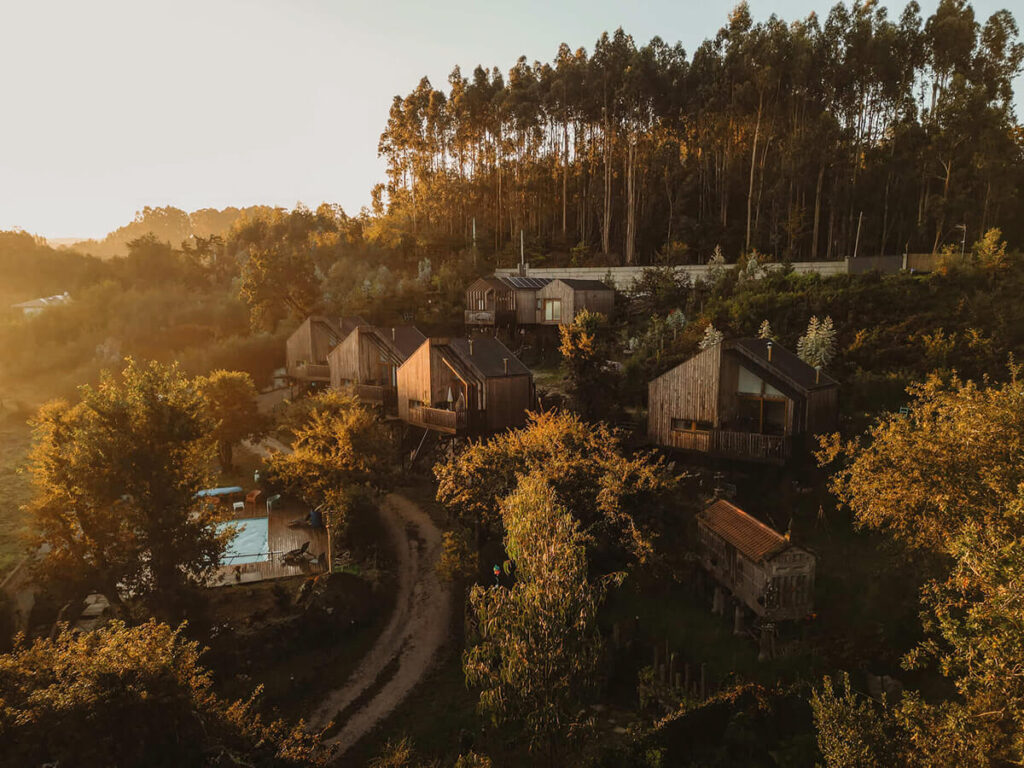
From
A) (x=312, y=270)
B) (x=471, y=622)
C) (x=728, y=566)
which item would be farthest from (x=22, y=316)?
(x=728, y=566)

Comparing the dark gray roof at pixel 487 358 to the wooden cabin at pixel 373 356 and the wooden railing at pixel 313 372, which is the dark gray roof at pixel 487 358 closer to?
the wooden cabin at pixel 373 356

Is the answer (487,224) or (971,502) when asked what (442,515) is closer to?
(971,502)

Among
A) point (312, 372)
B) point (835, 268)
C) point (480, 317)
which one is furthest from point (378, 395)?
point (835, 268)

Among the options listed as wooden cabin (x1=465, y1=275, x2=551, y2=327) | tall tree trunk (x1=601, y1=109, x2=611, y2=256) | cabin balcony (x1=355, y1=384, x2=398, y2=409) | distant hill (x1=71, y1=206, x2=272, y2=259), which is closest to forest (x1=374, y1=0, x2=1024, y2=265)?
tall tree trunk (x1=601, y1=109, x2=611, y2=256)

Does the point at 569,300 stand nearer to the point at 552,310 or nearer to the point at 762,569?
the point at 552,310

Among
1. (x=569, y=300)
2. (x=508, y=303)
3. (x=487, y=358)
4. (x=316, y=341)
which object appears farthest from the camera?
(x=508, y=303)

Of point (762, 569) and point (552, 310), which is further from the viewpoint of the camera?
point (552, 310)
